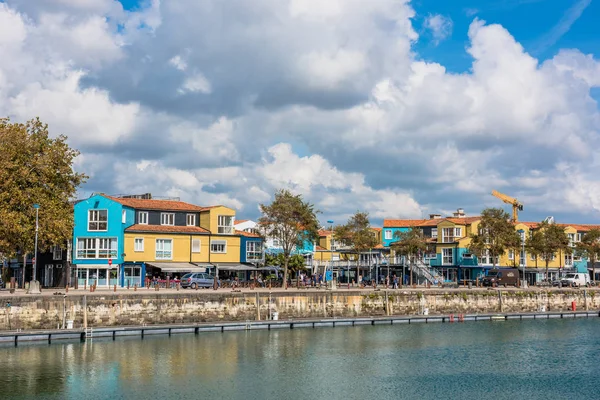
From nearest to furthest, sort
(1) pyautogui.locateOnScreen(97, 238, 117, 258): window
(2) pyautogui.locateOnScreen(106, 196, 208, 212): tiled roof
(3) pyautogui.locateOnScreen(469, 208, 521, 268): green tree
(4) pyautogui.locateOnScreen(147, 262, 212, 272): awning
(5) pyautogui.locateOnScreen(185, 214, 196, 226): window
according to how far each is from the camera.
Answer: (1) pyautogui.locateOnScreen(97, 238, 117, 258): window < (4) pyautogui.locateOnScreen(147, 262, 212, 272): awning < (2) pyautogui.locateOnScreen(106, 196, 208, 212): tiled roof < (5) pyautogui.locateOnScreen(185, 214, 196, 226): window < (3) pyautogui.locateOnScreen(469, 208, 521, 268): green tree

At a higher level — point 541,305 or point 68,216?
point 68,216

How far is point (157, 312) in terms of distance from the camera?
6619 cm

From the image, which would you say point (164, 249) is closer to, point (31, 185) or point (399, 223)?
point (31, 185)

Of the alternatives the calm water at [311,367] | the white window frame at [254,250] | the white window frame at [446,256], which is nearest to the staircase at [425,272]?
the white window frame at [446,256]

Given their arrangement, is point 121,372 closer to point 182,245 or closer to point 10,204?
point 10,204

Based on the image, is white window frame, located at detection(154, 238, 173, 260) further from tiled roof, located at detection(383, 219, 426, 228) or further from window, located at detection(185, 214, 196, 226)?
tiled roof, located at detection(383, 219, 426, 228)

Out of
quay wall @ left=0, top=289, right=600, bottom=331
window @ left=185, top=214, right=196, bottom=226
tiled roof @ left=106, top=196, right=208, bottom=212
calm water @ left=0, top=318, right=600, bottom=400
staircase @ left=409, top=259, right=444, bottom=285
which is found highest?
tiled roof @ left=106, top=196, right=208, bottom=212

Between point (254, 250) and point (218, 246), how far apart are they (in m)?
6.06

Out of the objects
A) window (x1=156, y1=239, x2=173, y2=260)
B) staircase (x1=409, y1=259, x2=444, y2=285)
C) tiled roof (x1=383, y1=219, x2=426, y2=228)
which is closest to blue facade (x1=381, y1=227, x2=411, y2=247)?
tiled roof (x1=383, y1=219, x2=426, y2=228)

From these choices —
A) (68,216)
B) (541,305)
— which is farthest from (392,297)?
(68,216)

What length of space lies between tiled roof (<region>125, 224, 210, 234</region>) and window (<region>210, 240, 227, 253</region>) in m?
1.98

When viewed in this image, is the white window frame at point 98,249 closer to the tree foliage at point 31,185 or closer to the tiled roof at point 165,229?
the tiled roof at point 165,229

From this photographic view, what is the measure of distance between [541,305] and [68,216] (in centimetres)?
5570

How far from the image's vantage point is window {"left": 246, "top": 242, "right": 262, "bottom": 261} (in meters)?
100
